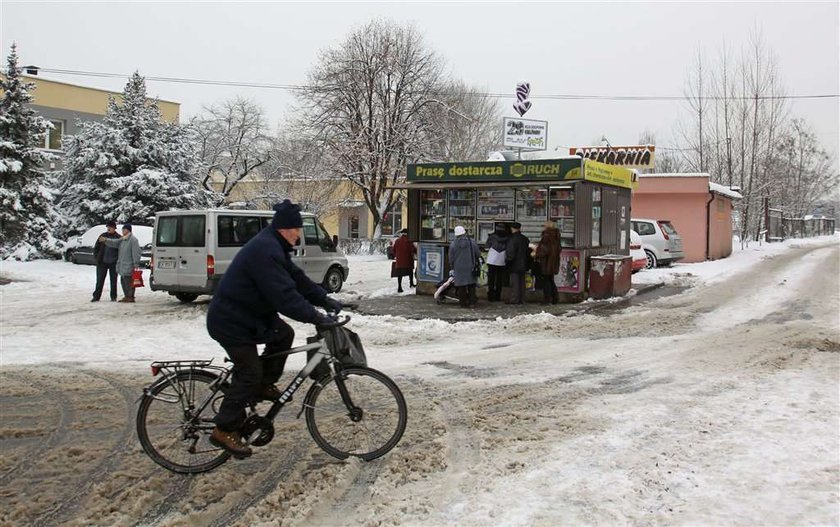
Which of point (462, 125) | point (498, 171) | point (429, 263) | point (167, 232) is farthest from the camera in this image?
point (462, 125)

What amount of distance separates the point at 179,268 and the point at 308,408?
941 cm

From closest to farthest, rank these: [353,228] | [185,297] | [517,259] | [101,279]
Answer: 1. [517,259]
2. [185,297]
3. [101,279]
4. [353,228]

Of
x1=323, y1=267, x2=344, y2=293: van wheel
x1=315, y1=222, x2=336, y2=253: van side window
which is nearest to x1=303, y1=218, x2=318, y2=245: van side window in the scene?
x1=315, y1=222, x2=336, y2=253: van side window

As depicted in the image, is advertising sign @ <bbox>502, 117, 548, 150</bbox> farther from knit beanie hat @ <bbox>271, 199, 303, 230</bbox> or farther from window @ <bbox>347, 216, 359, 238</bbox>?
window @ <bbox>347, 216, 359, 238</bbox>

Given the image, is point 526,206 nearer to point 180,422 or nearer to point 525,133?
point 525,133

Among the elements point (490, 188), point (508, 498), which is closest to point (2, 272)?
point (490, 188)

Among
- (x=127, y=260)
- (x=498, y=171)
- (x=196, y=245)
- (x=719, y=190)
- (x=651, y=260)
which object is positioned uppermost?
(x=719, y=190)

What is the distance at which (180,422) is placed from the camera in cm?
473

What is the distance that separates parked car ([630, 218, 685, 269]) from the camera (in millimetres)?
23094

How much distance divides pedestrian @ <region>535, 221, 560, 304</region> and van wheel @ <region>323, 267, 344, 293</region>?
4.95 m

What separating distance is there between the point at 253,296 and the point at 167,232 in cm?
992

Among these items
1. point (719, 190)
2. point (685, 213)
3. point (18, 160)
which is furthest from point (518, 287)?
point (719, 190)

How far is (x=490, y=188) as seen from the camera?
15.6 meters

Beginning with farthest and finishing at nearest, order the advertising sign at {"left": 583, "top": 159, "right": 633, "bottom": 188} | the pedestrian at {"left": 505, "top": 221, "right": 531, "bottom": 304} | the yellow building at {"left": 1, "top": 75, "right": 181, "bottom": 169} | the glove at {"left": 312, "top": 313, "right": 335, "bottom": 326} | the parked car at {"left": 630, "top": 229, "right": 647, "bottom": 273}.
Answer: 1. the yellow building at {"left": 1, "top": 75, "right": 181, "bottom": 169}
2. the parked car at {"left": 630, "top": 229, "right": 647, "bottom": 273}
3. the advertising sign at {"left": 583, "top": 159, "right": 633, "bottom": 188}
4. the pedestrian at {"left": 505, "top": 221, "right": 531, "bottom": 304}
5. the glove at {"left": 312, "top": 313, "right": 335, "bottom": 326}
